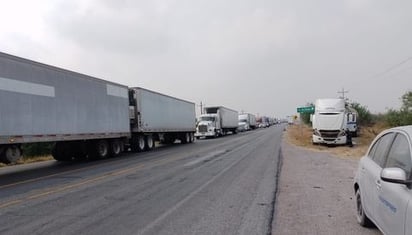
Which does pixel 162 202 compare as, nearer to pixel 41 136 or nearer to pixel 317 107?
pixel 41 136

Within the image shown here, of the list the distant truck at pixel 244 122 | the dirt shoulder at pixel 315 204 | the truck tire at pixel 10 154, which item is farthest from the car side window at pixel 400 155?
the distant truck at pixel 244 122

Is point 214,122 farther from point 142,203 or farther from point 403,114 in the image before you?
point 142,203

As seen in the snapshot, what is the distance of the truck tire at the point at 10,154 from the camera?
54.4 ft

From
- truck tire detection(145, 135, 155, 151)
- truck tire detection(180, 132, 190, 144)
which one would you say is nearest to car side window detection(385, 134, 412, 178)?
truck tire detection(145, 135, 155, 151)

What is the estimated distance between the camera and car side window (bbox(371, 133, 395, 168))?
5.86m

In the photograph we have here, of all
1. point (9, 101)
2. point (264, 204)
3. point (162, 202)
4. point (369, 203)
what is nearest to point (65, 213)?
point (162, 202)

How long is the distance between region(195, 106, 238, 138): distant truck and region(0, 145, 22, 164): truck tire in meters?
39.5

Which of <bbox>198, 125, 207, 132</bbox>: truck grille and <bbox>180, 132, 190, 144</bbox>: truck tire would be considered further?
<bbox>198, 125, 207, 132</bbox>: truck grille

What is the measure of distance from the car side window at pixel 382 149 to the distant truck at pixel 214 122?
4962cm

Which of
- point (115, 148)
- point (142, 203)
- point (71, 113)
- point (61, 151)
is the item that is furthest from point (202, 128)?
point (142, 203)

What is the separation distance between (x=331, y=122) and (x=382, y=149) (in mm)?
26298

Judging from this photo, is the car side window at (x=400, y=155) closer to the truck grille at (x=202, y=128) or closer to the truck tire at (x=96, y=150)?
the truck tire at (x=96, y=150)

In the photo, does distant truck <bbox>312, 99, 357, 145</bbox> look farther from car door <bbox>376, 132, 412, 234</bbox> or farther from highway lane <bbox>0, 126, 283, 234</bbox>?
car door <bbox>376, 132, 412, 234</bbox>

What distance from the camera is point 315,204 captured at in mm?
9102
